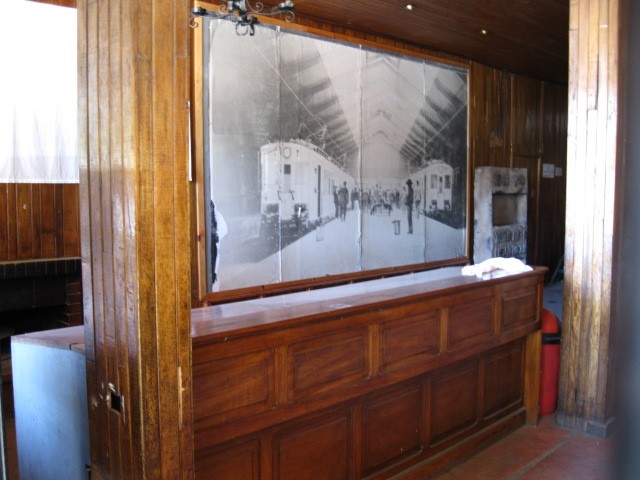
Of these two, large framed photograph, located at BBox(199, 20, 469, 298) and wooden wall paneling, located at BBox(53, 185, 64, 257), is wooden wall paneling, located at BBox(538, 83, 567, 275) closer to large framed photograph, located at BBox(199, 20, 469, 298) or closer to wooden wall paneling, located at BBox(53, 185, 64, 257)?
large framed photograph, located at BBox(199, 20, 469, 298)

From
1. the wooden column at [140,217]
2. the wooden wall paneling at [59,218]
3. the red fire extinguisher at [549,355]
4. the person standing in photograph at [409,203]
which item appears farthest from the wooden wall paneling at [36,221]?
the person standing in photograph at [409,203]

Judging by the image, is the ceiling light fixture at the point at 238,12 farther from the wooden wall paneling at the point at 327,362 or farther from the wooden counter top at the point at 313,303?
the wooden wall paneling at the point at 327,362

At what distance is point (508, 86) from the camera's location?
8523mm

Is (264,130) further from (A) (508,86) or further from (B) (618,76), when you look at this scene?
(A) (508,86)

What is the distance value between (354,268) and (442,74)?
9.16 feet

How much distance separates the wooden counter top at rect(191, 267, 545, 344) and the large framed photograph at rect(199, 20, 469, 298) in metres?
1.92

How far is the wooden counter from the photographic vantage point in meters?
2.23

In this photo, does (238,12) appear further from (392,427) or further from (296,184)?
(392,427)

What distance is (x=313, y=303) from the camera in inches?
110

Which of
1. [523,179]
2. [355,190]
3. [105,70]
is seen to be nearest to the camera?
[105,70]

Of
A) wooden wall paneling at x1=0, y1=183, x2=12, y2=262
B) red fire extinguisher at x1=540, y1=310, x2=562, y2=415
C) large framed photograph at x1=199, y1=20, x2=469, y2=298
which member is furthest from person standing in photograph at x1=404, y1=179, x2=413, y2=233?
wooden wall paneling at x1=0, y1=183, x2=12, y2=262

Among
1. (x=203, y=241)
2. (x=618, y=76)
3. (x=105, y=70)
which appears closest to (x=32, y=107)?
(x=203, y=241)

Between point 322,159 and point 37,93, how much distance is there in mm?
2614

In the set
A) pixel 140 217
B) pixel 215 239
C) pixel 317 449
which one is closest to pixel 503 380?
pixel 317 449
